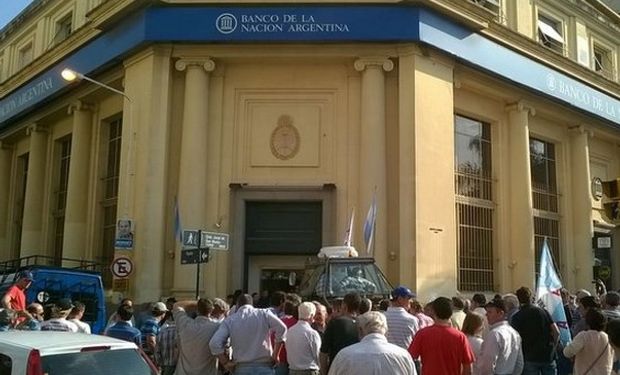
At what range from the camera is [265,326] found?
848 cm

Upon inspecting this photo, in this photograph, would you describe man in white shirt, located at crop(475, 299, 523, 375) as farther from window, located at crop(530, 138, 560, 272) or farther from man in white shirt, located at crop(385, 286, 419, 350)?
window, located at crop(530, 138, 560, 272)

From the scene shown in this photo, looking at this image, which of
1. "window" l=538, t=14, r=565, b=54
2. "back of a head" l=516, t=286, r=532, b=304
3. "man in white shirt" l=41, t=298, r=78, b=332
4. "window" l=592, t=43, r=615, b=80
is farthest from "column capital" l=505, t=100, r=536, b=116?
"man in white shirt" l=41, t=298, r=78, b=332

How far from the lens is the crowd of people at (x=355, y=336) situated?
21.4ft

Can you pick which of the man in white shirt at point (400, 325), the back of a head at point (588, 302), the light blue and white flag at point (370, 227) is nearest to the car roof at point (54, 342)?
the man in white shirt at point (400, 325)

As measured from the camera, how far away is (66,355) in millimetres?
5855

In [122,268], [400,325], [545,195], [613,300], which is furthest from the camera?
[545,195]

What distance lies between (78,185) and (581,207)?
1957 cm

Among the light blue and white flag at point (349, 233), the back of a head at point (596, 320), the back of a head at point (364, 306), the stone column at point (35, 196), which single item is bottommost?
the back of a head at point (596, 320)

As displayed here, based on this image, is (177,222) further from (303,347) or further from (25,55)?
(25,55)

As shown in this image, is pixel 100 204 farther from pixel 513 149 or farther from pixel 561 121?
pixel 561 121

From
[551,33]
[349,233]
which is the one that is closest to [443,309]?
[349,233]

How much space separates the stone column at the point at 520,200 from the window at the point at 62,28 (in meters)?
18.9

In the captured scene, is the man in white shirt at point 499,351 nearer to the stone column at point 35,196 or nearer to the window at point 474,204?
the window at point 474,204

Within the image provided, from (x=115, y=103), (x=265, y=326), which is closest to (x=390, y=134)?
(x=115, y=103)
